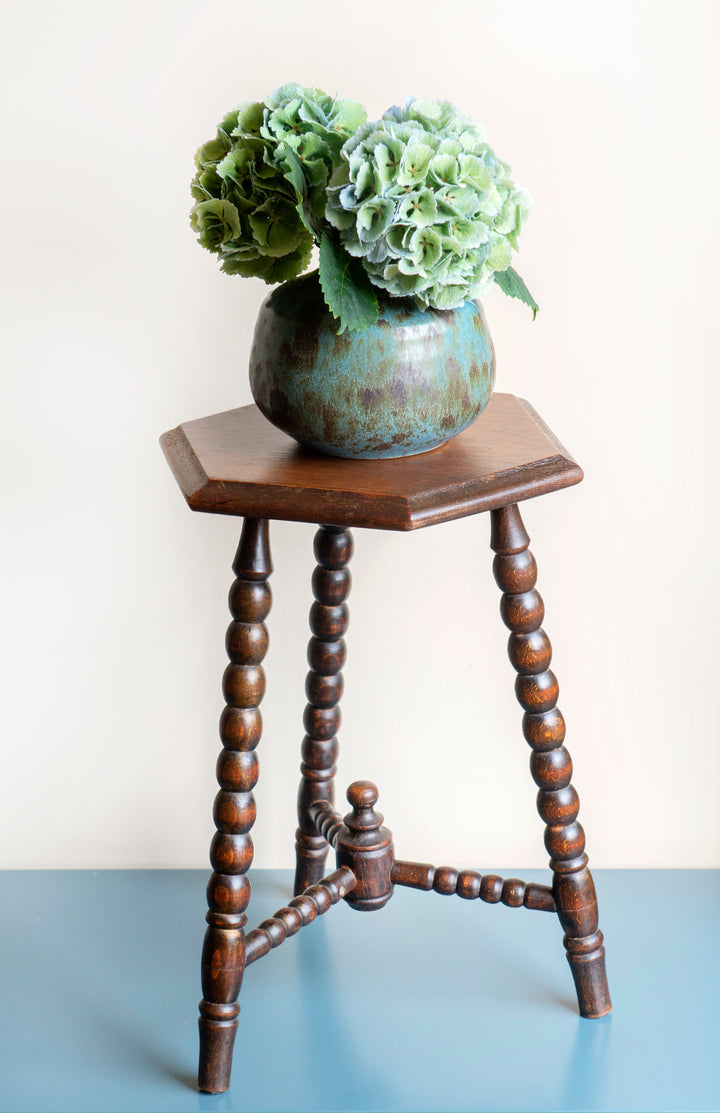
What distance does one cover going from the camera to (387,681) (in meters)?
1.53

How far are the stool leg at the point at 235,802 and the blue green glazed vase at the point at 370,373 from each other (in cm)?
13

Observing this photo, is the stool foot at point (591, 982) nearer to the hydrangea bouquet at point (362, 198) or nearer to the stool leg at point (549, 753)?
the stool leg at point (549, 753)

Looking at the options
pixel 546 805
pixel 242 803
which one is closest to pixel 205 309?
pixel 242 803

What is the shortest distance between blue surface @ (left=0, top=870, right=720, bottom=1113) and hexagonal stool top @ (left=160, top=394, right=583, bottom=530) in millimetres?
618

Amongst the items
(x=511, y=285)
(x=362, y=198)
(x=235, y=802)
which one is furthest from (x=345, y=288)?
(x=235, y=802)

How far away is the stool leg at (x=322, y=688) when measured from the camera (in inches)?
52.9

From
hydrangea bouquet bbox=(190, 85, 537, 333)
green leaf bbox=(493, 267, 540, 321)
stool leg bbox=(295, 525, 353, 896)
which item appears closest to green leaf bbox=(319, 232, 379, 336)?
hydrangea bouquet bbox=(190, 85, 537, 333)

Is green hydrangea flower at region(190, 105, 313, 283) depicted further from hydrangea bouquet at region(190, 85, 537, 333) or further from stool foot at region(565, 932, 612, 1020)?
stool foot at region(565, 932, 612, 1020)

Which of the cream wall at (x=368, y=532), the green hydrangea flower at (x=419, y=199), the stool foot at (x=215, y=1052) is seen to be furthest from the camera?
the cream wall at (x=368, y=532)

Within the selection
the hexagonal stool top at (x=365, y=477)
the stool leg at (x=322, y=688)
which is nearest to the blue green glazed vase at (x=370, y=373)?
the hexagonal stool top at (x=365, y=477)

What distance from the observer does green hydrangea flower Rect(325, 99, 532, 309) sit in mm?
906

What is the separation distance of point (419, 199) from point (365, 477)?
246mm

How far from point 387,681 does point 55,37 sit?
91 centimetres

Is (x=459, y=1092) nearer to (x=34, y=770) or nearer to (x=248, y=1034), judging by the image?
(x=248, y=1034)
